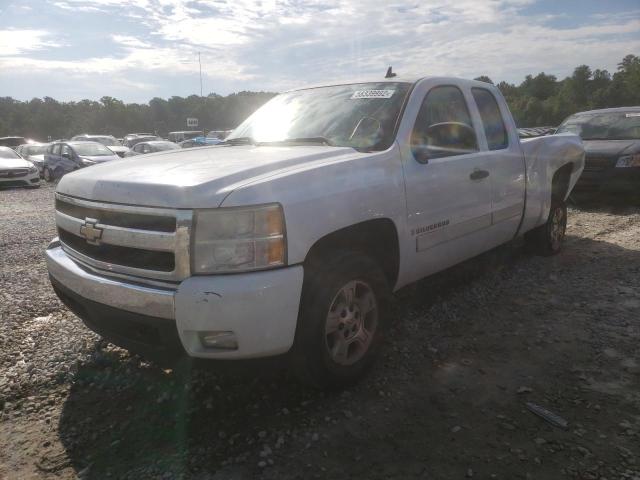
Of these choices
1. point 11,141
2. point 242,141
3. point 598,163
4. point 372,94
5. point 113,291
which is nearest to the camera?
point 113,291

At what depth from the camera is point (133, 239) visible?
2412 millimetres

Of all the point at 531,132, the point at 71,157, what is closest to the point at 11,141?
the point at 71,157

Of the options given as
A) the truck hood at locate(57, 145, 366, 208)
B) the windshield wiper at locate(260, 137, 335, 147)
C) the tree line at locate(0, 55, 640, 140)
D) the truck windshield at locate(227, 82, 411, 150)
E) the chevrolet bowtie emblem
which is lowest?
the chevrolet bowtie emblem

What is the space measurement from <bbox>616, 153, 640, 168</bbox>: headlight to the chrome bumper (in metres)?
8.10

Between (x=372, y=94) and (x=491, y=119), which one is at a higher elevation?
(x=372, y=94)

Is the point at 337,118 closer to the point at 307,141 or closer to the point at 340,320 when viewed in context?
the point at 307,141

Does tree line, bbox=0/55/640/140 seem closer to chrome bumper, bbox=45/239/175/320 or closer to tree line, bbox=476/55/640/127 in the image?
tree line, bbox=476/55/640/127

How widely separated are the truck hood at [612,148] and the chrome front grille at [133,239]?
24.7ft

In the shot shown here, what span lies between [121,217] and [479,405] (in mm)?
2127

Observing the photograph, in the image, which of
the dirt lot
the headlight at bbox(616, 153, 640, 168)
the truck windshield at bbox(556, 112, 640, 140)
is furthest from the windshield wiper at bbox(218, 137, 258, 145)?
the truck windshield at bbox(556, 112, 640, 140)

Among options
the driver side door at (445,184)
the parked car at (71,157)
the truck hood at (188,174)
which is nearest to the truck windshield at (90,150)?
the parked car at (71,157)

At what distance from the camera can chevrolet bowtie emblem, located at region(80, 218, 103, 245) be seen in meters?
2.58

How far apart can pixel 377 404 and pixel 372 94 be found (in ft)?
6.94

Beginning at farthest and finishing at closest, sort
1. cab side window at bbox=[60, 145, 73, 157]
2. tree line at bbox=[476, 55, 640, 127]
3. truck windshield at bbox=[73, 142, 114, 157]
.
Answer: tree line at bbox=[476, 55, 640, 127]
truck windshield at bbox=[73, 142, 114, 157]
cab side window at bbox=[60, 145, 73, 157]
